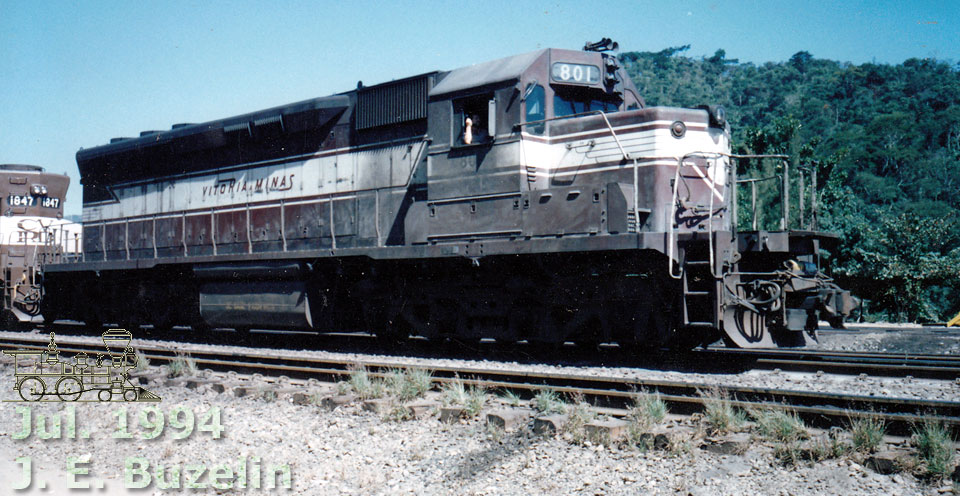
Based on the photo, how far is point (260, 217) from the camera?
1223 cm

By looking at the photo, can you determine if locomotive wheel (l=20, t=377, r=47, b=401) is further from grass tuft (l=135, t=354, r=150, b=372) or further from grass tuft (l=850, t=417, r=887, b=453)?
grass tuft (l=850, t=417, r=887, b=453)

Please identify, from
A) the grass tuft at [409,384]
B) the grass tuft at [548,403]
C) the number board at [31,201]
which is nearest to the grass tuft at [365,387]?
the grass tuft at [409,384]

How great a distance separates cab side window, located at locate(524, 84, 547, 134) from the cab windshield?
0.61ft

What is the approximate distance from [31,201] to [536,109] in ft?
46.3

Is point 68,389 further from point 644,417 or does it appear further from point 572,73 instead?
point 572,73

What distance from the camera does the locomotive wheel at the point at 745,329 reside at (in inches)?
315

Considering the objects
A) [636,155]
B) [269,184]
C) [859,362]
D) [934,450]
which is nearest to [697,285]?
[636,155]

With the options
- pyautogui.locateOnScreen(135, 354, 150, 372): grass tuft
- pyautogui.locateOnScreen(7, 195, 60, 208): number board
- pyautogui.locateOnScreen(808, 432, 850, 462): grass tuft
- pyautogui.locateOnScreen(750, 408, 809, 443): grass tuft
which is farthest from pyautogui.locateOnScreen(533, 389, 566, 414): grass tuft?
pyautogui.locateOnScreen(7, 195, 60, 208): number board

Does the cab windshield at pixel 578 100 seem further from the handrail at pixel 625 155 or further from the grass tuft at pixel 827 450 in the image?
the grass tuft at pixel 827 450

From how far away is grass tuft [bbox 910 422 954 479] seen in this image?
4.08 meters

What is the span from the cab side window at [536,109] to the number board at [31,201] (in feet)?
46.0

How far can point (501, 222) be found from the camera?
356 inches

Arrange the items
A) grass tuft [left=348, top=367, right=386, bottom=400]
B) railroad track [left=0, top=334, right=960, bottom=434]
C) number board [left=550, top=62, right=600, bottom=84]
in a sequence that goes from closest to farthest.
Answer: railroad track [left=0, top=334, right=960, bottom=434], grass tuft [left=348, top=367, right=386, bottom=400], number board [left=550, top=62, right=600, bottom=84]

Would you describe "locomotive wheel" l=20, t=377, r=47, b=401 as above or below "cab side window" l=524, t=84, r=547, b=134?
below
